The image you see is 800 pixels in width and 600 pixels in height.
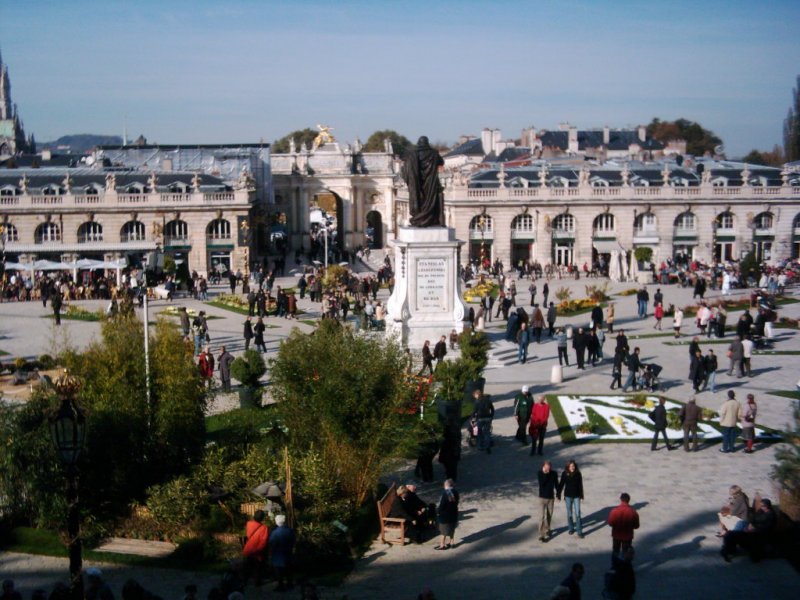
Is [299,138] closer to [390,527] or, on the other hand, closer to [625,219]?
[625,219]

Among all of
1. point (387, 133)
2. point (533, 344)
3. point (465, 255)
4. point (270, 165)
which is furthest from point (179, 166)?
point (387, 133)

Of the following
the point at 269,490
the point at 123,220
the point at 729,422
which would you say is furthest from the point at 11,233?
the point at 729,422

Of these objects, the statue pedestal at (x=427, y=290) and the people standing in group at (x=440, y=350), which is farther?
the statue pedestal at (x=427, y=290)

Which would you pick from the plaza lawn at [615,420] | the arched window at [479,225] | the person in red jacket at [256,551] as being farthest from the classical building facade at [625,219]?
the person in red jacket at [256,551]

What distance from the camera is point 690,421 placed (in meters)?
19.6

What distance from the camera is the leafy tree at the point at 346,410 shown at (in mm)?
15930

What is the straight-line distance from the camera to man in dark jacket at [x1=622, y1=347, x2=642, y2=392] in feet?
82.7

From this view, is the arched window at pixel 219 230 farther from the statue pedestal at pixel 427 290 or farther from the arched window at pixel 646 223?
the statue pedestal at pixel 427 290

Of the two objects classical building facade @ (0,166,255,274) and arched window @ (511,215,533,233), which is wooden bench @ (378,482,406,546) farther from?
arched window @ (511,215,533,233)

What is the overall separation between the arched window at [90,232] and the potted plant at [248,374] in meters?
35.5

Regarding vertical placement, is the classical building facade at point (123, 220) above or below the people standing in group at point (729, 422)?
above

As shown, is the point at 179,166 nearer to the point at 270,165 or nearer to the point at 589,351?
the point at 270,165

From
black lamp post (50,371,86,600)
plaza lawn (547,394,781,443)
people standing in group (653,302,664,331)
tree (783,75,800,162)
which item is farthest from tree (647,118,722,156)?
black lamp post (50,371,86,600)

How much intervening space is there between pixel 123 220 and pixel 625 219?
2903 cm
